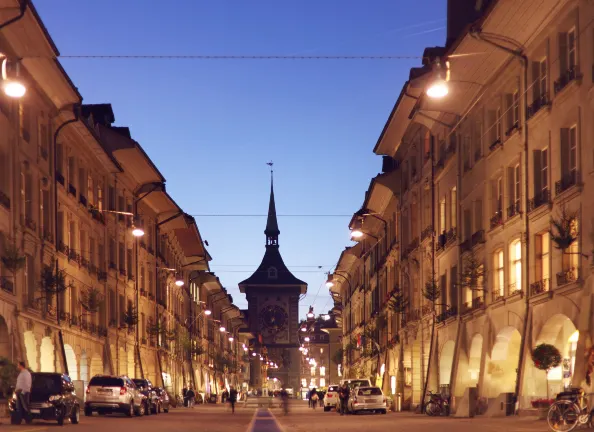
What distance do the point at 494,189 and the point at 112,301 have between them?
29.4 m

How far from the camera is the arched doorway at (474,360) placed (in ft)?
154

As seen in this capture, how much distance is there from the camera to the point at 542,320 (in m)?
36.0

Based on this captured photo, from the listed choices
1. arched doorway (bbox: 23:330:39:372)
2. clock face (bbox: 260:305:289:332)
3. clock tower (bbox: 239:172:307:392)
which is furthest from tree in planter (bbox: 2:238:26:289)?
clock face (bbox: 260:305:289:332)

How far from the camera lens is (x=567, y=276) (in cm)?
3319

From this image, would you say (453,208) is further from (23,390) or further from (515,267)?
(23,390)

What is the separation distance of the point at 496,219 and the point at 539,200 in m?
5.86

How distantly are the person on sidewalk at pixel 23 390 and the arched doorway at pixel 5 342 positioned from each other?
864 cm

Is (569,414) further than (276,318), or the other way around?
(276,318)

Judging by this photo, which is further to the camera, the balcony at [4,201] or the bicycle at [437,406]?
the bicycle at [437,406]

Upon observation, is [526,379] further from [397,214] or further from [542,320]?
[397,214]

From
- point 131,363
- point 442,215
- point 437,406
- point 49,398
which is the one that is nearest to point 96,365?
point 131,363

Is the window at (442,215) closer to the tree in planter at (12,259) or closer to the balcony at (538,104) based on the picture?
the balcony at (538,104)

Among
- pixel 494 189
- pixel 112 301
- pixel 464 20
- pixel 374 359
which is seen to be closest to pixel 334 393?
pixel 374 359

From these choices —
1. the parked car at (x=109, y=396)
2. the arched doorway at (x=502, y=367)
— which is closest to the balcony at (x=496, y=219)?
the arched doorway at (x=502, y=367)
